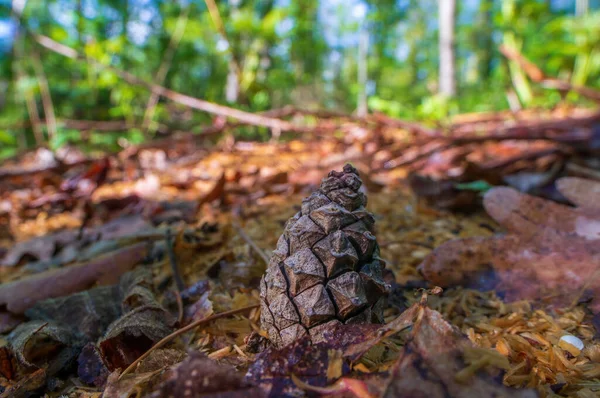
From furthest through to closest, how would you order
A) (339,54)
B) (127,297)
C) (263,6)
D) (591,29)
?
(339,54)
(263,6)
(591,29)
(127,297)

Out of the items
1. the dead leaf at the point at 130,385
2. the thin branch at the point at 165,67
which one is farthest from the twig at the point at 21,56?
the dead leaf at the point at 130,385

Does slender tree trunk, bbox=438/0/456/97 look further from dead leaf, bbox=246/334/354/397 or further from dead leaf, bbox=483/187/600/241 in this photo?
dead leaf, bbox=246/334/354/397

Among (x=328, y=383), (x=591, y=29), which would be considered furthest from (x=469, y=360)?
(x=591, y=29)

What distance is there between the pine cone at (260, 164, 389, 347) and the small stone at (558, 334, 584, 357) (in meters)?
0.39

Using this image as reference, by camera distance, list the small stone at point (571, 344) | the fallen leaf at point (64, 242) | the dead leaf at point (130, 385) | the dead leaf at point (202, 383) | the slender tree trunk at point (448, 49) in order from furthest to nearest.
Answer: the slender tree trunk at point (448, 49), the fallen leaf at point (64, 242), the small stone at point (571, 344), the dead leaf at point (130, 385), the dead leaf at point (202, 383)

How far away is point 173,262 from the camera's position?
4.68 ft

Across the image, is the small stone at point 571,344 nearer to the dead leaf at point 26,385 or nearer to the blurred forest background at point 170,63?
the dead leaf at point 26,385

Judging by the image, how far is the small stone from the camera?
0.91m

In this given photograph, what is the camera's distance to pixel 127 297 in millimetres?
1097

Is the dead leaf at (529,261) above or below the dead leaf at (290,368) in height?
below

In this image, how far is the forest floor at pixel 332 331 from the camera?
2.29ft

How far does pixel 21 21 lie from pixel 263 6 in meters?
4.03

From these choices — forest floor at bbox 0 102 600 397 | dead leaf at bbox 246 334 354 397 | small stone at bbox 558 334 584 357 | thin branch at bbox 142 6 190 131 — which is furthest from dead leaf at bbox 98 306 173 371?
thin branch at bbox 142 6 190 131

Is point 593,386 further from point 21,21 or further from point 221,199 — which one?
point 21,21
